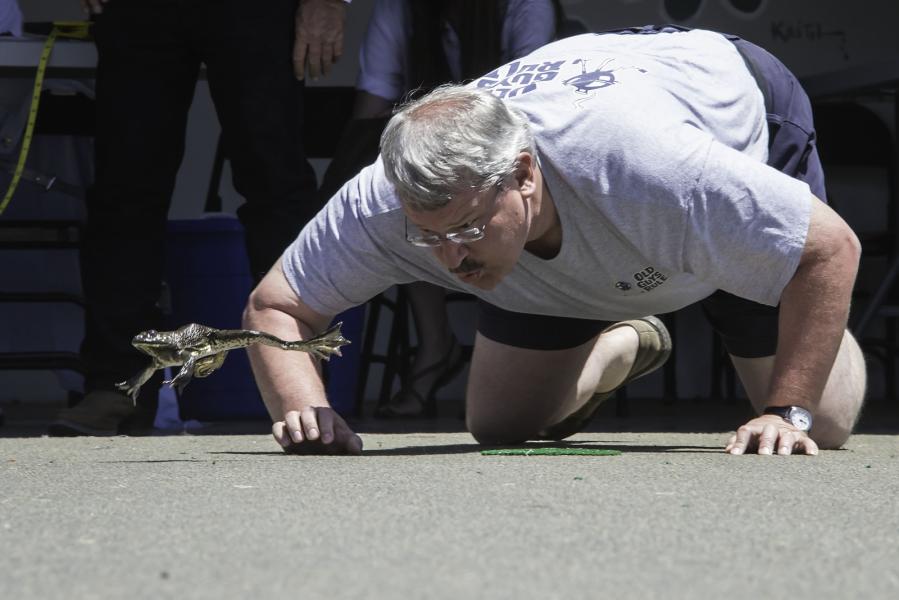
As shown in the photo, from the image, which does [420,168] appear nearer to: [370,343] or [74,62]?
[74,62]

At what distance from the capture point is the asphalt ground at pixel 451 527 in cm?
137

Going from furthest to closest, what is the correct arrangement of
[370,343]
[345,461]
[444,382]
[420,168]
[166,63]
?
[370,343] < [444,382] < [166,63] < [345,461] < [420,168]

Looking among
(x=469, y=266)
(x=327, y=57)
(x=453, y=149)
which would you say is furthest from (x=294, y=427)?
(x=327, y=57)

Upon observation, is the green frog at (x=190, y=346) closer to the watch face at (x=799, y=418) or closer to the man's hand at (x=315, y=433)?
the man's hand at (x=315, y=433)

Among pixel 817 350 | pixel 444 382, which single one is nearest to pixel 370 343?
pixel 444 382

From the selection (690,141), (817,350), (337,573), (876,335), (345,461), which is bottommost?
(876,335)

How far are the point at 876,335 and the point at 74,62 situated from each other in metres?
3.47

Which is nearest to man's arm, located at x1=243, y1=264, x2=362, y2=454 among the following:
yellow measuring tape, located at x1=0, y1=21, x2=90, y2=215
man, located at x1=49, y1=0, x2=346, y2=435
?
man, located at x1=49, y1=0, x2=346, y2=435

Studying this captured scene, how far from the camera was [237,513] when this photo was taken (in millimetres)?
1836

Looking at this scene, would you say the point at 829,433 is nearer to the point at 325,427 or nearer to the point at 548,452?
the point at 548,452

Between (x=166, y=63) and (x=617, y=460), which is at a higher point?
(x=166, y=63)

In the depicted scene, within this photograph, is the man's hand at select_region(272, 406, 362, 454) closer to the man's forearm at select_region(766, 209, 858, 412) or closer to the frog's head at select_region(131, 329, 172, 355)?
the frog's head at select_region(131, 329, 172, 355)

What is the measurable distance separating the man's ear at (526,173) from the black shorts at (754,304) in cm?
69

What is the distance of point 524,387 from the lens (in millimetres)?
3334
